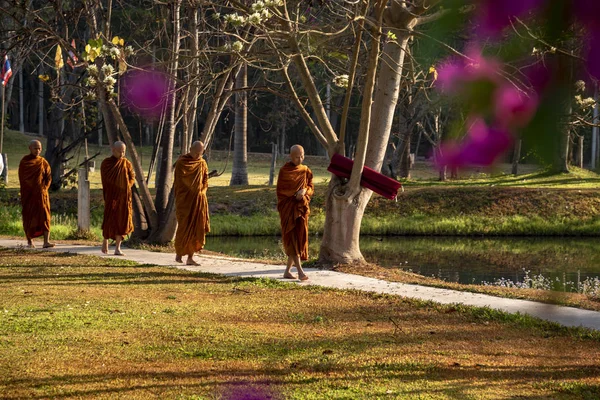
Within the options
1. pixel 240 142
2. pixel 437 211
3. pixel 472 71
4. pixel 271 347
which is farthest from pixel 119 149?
pixel 472 71

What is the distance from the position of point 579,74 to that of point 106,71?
1239 cm

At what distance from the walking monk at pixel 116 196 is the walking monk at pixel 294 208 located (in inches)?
162

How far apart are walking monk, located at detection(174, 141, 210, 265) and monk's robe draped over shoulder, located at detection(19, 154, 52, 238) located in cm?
345

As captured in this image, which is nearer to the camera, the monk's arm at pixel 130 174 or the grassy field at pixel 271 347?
the grassy field at pixel 271 347

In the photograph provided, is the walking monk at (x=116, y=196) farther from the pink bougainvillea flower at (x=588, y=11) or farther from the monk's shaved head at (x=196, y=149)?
the pink bougainvillea flower at (x=588, y=11)

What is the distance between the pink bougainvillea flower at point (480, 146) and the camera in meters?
1.24

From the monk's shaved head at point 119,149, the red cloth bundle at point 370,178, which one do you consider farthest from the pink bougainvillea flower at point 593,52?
the monk's shaved head at point 119,149

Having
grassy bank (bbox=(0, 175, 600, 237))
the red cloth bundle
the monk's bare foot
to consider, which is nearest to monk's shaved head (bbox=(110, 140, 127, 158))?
the red cloth bundle

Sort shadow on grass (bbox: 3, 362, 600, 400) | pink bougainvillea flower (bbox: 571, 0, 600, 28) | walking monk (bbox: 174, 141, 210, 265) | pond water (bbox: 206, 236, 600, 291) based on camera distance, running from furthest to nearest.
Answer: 1. pond water (bbox: 206, 236, 600, 291)
2. walking monk (bbox: 174, 141, 210, 265)
3. shadow on grass (bbox: 3, 362, 600, 400)
4. pink bougainvillea flower (bbox: 571, 0, 600, 28)

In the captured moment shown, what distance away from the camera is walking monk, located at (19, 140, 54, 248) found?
17062 millimetres

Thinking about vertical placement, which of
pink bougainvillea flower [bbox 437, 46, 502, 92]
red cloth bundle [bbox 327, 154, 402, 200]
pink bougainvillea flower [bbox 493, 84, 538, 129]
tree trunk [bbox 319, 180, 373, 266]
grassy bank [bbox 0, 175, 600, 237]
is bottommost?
grassy bank [bbox 0, 175, 600, 237]

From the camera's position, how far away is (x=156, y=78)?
1878cm

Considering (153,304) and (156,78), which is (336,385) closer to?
(153,304)

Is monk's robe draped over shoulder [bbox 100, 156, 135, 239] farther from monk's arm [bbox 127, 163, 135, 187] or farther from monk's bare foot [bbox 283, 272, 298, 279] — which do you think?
monk's bare foot [bbox 283, 272, 298, 279]
